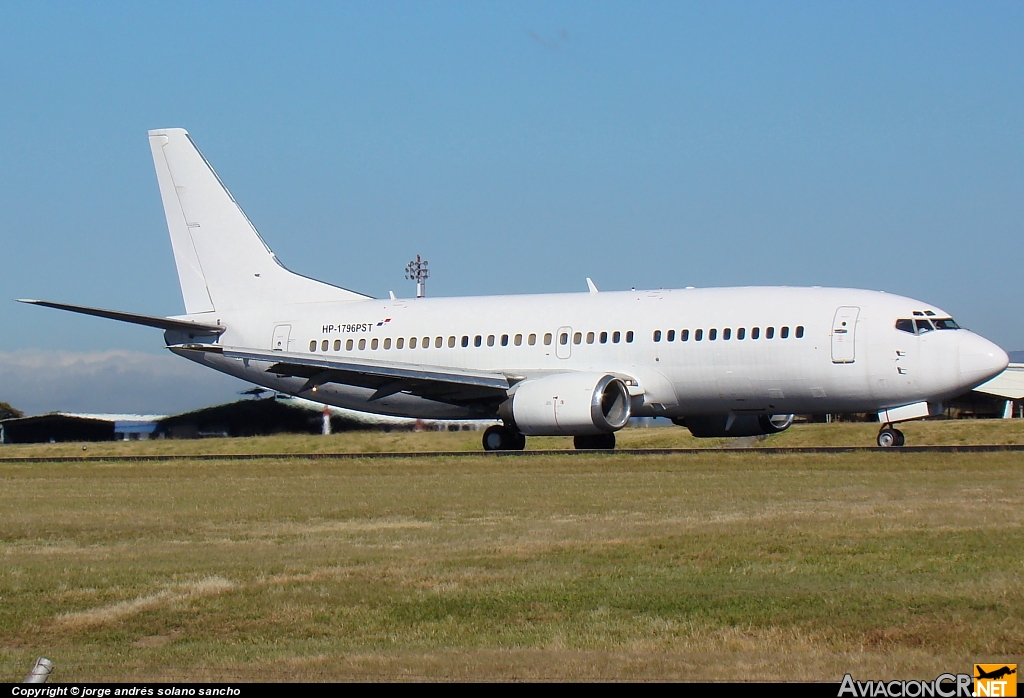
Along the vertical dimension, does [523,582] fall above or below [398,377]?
below

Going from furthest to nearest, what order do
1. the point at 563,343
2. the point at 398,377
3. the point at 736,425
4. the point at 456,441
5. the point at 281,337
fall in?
the point at 281,337 → the point at 456,441 → the point at 736,425 → the point at 563,343 → the point at 398,377

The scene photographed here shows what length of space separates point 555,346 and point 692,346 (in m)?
3.63

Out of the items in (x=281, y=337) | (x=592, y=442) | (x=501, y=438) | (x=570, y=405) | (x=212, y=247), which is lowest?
(x=592, y=442)

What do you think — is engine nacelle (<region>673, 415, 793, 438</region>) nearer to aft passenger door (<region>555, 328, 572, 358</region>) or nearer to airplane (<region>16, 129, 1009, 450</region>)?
airplane (<region>16, 129, 1009, 450</region>)

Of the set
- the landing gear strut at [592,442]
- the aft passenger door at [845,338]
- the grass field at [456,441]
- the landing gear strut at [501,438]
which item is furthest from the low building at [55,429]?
the aft passenger door at [845,338]

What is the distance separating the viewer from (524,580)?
9.96 meters

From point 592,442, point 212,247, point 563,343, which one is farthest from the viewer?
point 212,247

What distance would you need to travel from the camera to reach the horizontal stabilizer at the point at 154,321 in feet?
97.8

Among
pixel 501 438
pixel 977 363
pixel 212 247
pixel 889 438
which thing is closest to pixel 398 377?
pixel 501 438

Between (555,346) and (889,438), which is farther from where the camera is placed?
(555,346)

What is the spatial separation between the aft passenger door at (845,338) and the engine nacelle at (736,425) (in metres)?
4.06

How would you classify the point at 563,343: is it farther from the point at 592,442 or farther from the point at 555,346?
the point at 592,442

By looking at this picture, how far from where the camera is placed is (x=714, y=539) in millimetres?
11969

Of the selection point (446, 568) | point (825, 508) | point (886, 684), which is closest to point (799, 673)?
point (886, 684)
